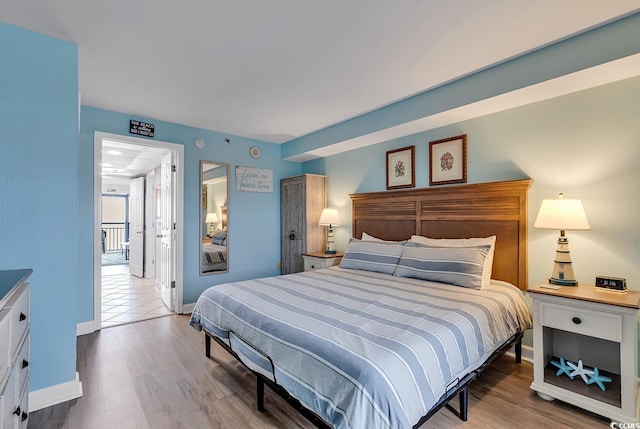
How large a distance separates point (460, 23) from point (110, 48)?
7.82 ft

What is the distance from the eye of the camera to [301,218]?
4410mm

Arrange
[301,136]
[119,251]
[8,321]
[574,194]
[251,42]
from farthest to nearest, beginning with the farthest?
[119,251] < [301,136] < [574,194] < [251,42] < [8,321]

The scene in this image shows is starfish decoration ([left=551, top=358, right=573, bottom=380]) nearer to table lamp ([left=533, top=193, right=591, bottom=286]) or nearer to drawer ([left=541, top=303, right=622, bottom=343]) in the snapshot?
drawer ([left=541, top=303, right=622, bottom=343])

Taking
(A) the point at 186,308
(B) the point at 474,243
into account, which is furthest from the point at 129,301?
(B) the point at 474,243

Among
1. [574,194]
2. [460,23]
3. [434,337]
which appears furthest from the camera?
[574,194]

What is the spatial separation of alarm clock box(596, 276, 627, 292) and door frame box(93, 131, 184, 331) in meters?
4.10

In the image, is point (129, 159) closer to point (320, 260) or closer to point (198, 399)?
point (320, 260)

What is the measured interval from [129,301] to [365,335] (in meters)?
4.19

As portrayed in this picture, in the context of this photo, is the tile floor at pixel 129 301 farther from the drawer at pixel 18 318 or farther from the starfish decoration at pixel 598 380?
the starfish decoration at pixel 598 380

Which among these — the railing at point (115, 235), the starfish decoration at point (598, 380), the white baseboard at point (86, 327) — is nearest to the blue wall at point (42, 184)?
the white baseboard at point (86, 327)

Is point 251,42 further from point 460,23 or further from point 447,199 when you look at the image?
point 447,199

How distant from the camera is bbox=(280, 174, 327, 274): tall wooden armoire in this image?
14.3 feet

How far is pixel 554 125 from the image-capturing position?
2443 millimetres

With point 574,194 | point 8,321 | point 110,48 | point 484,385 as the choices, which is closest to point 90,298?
point 8,321
